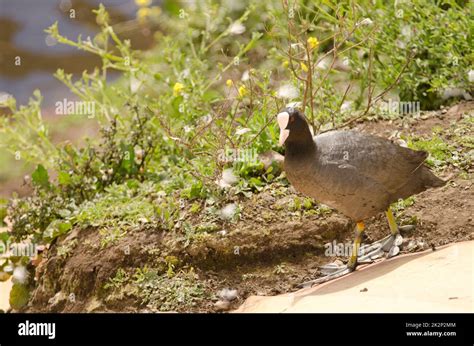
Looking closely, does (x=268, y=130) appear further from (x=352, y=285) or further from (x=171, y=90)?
(x=352, y=285)

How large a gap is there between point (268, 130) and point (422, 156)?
4.73 ft

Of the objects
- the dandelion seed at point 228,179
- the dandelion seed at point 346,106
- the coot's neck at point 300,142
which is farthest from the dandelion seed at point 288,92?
the coot's neck at point 300,142

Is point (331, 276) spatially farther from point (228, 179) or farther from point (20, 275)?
point (20, 275)

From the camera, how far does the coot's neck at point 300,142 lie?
15.4 ft

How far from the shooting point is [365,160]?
15.4 feet

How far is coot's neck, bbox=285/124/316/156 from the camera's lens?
4.68 m

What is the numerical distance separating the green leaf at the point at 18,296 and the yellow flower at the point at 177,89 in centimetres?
192

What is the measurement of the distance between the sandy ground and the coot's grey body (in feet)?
1.26

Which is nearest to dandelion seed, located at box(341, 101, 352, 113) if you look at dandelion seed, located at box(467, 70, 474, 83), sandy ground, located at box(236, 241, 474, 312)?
dandelion seed, located at box(467, 70, 474, 83)

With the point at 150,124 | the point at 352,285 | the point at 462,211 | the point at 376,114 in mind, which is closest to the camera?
the point at 352,285

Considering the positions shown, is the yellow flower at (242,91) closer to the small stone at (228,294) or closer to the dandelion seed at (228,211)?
the dandelion seed at (228,211)

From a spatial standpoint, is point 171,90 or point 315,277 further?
point 171,90

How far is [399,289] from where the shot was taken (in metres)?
4.27
